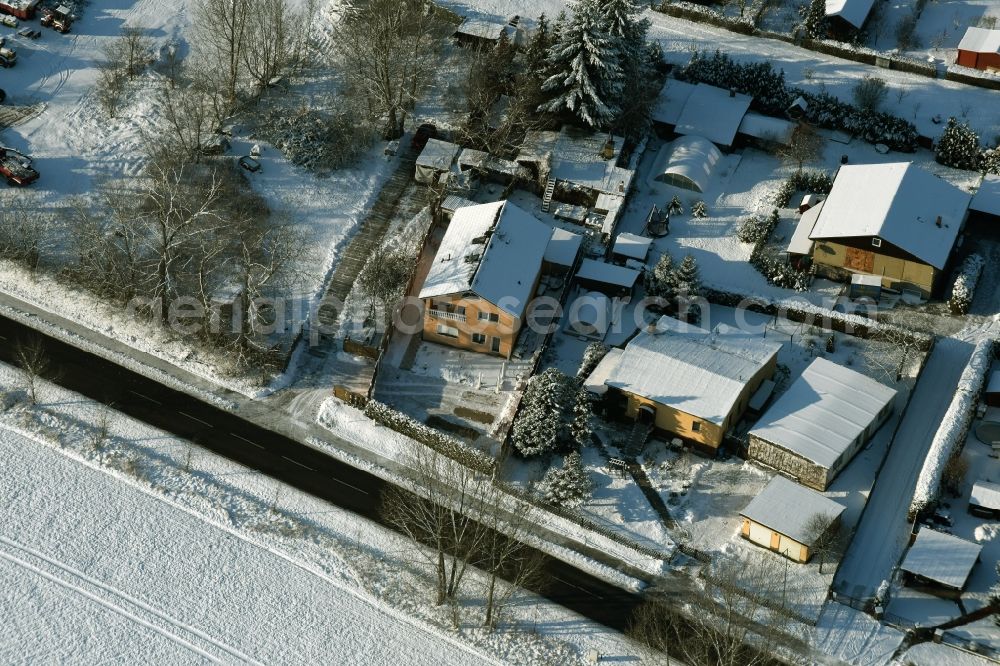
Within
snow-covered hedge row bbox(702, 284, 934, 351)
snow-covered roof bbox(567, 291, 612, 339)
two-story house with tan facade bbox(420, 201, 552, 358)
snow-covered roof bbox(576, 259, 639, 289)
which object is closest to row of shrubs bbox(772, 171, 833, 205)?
snow-covered hedge row bbox(702, 284, 934, 351)

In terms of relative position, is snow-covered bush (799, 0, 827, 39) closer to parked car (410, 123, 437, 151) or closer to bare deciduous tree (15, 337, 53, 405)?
parked car (410, 123, 437, 151)

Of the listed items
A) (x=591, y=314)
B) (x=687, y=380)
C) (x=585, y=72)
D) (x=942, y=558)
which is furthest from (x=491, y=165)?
(x=942, y=558)

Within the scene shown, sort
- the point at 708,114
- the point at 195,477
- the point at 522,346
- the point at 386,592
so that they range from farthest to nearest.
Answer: the point at 708,114, the point at 522,346, the point at 195,477, the point at 386,592

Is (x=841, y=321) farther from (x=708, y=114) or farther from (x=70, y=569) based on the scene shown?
(x=70, y=569)

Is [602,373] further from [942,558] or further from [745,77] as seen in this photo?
[745,77]

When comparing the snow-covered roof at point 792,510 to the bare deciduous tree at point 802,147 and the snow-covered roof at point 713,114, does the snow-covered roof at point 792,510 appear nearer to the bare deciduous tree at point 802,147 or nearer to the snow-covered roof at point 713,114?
the bare deciduous tree at point 802,147

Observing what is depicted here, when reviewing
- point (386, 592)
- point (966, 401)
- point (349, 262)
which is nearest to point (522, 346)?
point (349, 262)
